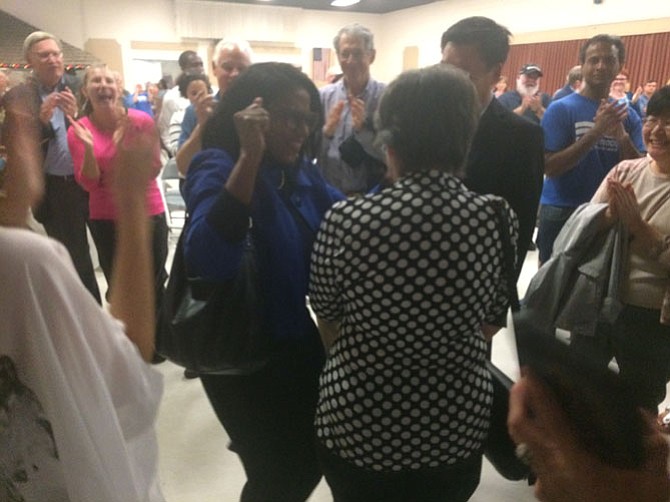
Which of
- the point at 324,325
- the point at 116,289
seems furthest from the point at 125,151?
the point at 324,325

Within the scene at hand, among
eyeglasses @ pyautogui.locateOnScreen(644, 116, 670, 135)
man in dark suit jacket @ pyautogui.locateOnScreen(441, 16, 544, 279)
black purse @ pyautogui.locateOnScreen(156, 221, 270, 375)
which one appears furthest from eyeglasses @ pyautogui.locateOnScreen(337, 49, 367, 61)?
black purse @ pyautogui.locateOnScreen(156, 221, 270, 375)

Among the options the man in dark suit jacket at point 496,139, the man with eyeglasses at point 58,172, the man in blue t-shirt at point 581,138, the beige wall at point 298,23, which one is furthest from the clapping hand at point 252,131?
the beige wall at point 298,23

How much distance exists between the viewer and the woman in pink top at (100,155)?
2.76 metres

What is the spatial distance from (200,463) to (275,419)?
1047 mm

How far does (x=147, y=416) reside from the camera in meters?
0.94

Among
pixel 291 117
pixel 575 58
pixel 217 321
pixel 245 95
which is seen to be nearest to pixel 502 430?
pixel 217 321

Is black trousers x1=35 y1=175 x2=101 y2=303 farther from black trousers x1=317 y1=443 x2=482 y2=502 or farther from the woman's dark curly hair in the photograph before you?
black trousers x1=317 y1=443 x2=482 y2=502

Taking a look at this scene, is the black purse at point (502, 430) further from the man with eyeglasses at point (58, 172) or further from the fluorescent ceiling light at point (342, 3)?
the fluorescent ceiling light at point (342, 3)

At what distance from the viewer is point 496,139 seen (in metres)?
1.81

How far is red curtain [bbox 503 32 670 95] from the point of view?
8.35m

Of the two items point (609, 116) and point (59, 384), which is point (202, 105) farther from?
point (59, 384)

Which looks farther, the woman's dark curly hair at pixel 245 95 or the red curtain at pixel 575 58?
the red curtain at pixel 575 58

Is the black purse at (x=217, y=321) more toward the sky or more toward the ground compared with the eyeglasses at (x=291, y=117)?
more toward the ground

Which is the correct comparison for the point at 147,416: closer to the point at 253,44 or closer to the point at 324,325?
the point at 324,325
